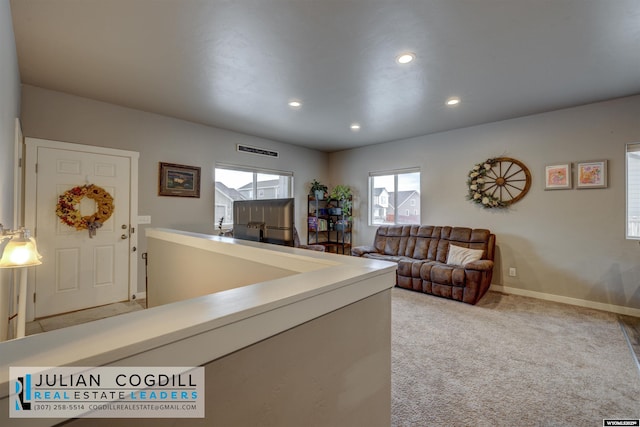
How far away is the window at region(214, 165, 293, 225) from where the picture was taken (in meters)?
4.70

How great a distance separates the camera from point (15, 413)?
426 mm

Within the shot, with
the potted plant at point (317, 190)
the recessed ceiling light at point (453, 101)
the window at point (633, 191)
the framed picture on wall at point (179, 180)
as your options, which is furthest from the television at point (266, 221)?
the window at point (633, 191)

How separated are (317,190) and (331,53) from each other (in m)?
3.56

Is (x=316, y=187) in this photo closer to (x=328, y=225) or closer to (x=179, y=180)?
(x=328, y=225)

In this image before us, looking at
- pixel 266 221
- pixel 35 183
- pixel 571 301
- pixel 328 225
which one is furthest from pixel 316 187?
pixel 571 301

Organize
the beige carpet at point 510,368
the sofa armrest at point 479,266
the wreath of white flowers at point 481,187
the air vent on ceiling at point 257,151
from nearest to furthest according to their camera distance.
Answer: the beige carpet at point 510,368
the sofa armrest at point 479,266
the wreath of white flowers at point 481,187
the air vent on ceiling at point 257,151

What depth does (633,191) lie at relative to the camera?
10.9ft

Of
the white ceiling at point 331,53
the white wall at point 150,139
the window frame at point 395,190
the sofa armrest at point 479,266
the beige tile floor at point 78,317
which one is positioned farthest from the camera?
the window frame at point 395,190

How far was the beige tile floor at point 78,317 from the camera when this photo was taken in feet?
9.66

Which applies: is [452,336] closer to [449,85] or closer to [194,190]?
[449,85]

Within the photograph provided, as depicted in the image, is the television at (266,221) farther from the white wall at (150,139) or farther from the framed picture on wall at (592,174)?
the framed picture on wall at (592,174)

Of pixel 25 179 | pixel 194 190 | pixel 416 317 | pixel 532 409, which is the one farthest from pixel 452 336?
pixel 25 179

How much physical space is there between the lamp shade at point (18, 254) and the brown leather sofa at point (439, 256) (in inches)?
154

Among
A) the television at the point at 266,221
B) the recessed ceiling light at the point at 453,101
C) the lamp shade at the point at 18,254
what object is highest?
the recessed ceiling light at the point at 453,101
